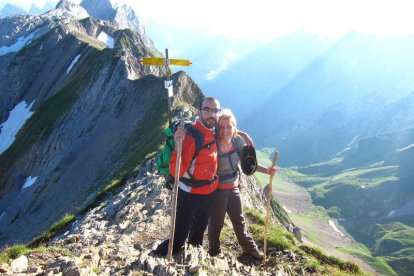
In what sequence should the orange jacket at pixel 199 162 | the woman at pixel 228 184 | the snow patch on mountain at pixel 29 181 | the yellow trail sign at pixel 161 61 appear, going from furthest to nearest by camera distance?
the snow patch on mountain at pixel 29 181
the yellow trail sign at pixel 161 61
the woman at pixel 228 184
the orange jacket at pixel 199 162

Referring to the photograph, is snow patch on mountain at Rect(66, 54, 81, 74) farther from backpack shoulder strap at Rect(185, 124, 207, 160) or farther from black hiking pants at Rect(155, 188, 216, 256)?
backpack shoulder strap at Rect(185, 124, 207, 160)

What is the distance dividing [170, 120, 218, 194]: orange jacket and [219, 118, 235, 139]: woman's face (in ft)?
1.26

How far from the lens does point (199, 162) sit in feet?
34.2

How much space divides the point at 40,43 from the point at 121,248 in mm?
109345

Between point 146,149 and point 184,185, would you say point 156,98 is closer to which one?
point 146,149

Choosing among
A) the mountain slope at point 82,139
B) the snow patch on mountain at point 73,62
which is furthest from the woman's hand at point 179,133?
the snow patch on mountain at point 73,62

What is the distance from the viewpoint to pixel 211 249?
1245 cm

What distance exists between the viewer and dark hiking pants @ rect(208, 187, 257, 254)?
11703mm

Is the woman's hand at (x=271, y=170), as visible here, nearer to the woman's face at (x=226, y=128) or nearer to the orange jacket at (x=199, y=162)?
the woman's face at (x=226, y=128)

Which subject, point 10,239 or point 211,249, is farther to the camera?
point 10,239

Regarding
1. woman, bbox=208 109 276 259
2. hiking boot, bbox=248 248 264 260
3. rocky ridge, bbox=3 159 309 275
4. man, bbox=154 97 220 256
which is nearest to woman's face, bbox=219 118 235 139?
woman, bbox=208 109 276 259

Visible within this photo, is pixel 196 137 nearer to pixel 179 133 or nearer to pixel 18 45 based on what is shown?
pixel 179 133

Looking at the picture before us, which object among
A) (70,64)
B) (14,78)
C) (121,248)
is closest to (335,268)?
(121,248)

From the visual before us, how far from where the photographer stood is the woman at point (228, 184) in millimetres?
10945
